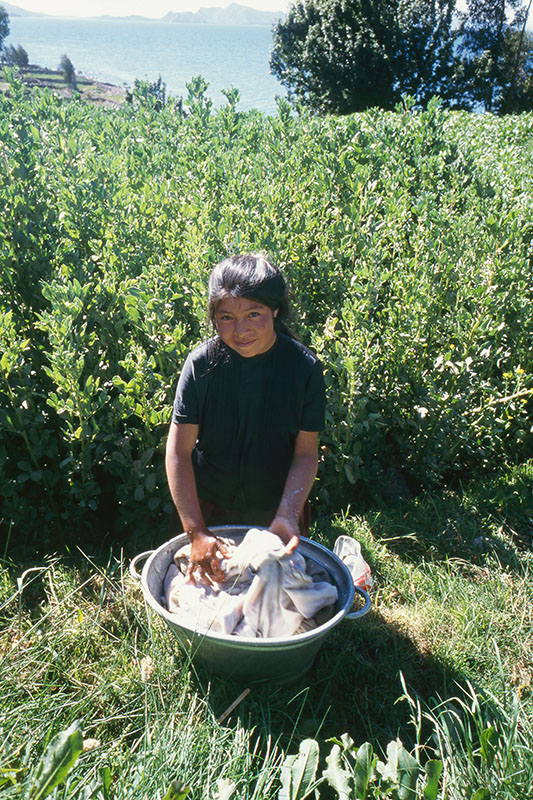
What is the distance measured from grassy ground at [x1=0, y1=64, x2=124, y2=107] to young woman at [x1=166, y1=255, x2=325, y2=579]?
47.6m

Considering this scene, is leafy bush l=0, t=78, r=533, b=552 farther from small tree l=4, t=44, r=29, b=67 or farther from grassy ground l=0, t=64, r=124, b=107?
small tree l=4, t=44, r=29, b=67

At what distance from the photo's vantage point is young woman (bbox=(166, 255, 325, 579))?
7.29 ft

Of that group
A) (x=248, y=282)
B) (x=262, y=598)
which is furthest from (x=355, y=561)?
(x=248, y=282)

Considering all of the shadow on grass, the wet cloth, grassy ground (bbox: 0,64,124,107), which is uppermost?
grassy ground (bbox: 0,64,124,107)

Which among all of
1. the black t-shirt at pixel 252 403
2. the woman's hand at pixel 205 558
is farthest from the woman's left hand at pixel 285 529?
the black t-shirt at pixel 252 403

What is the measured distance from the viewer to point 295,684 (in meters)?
2.34

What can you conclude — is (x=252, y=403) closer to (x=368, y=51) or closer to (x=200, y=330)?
(x=200, y=330)

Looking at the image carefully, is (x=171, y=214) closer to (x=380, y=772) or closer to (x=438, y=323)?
(x=438, y=323)

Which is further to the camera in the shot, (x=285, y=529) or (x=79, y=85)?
(x=79, y=85)

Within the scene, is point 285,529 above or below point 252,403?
below

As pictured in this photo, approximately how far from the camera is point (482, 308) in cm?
354

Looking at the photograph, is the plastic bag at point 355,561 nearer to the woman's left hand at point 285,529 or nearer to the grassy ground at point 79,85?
the woman's left hand at point 285,529

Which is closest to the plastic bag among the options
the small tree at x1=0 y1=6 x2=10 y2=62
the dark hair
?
the dark hair

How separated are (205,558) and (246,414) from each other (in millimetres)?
596
